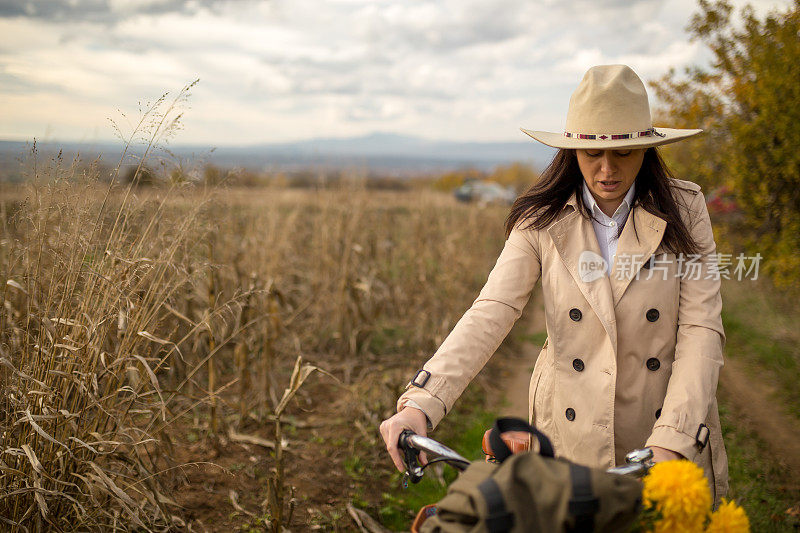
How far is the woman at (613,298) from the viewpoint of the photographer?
1.97 meters

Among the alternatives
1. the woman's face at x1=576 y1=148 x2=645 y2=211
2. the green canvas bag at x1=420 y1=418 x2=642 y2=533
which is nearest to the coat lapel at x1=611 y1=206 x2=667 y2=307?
the woman's face at x1=576 y1=148 x2=645 y2=211

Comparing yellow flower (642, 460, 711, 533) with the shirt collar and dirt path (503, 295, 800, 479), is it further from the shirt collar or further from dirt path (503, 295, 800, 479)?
dirt path (503, 295, 800, 479)

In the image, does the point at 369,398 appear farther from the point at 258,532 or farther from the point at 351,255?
the point at 351,255

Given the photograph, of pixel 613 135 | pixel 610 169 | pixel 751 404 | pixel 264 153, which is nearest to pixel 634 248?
pixel 610 169

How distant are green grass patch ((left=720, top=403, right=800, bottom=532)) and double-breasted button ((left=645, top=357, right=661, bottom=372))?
2586 mm

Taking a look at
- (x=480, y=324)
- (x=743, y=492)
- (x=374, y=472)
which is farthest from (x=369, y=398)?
(x=480, y=324)

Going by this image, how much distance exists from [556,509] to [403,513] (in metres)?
3.19

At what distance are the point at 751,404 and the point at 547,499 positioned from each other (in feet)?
20.0

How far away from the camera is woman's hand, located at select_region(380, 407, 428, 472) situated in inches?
66.2

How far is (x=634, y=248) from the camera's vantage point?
2062 millimetres

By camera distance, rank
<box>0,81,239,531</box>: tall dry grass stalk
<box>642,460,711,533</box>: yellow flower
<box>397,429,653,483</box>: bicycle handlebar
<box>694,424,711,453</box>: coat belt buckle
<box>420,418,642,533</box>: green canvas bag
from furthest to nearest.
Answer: <box>0,81,239,531</box>: tall dry grass stalk
<box>694,424,711,453</box>: coat belt buckle
<box>397,429,653,483</box>: bicycle handlebar
<box>642,460,711,533</box>: yellow flower
<box>420,418,642,533</box>: green canvas bag

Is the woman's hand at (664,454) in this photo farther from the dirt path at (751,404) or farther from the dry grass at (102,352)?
the dirt path at (751,404)

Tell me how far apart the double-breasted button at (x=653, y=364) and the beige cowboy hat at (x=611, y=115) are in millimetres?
708

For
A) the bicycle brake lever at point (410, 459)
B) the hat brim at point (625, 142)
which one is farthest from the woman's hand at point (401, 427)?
the hat brim at point (625, 142)
